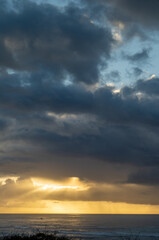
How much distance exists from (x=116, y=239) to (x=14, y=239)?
127ft

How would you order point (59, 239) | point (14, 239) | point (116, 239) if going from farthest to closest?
point (116, 239), point (59, 239), point (14, 239)

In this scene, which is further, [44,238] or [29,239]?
[44,238]

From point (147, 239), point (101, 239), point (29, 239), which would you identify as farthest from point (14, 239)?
point (147, 239)

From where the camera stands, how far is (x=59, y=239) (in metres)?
41.5

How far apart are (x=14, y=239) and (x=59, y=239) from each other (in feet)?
23.3

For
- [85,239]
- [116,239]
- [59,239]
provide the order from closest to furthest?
[59,239]
[85,239]
[116,239]

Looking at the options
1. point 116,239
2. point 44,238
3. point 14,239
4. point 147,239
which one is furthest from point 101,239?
point 14,239

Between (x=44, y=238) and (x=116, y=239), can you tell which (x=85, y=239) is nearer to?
(x=116, y=239)

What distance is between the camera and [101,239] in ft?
223

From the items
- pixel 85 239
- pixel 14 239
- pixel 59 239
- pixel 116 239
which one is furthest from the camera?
pixel 116 239

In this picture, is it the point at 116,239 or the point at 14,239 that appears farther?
the point at 116,239

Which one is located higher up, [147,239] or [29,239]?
[29,239]

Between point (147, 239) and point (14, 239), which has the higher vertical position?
point (14, 239)

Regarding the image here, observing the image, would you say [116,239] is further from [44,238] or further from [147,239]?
[44,238]
